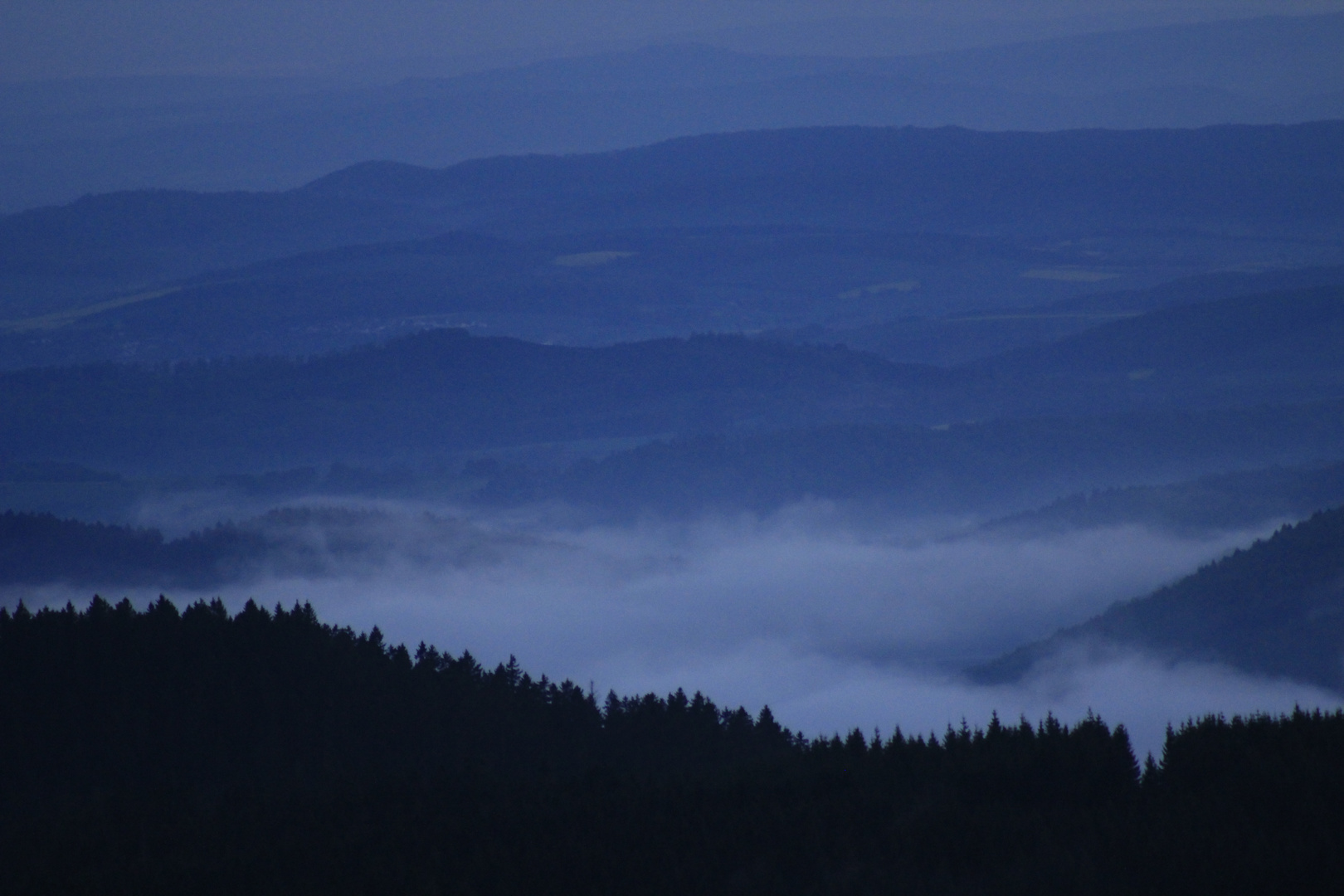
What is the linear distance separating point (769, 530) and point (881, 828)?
144 meters

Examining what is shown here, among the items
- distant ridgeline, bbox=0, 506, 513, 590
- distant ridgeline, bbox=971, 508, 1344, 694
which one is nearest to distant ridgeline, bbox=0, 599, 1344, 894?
distant ridgeline, bbox=971, 508, 1344, 694

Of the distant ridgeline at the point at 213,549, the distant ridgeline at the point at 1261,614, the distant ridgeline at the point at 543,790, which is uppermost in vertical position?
the distant ridgeline at the point at 213,549

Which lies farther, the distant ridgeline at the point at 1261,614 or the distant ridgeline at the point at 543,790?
the distant ridgeline at the point at 1261,614

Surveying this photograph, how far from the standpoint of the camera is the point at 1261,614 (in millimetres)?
56688

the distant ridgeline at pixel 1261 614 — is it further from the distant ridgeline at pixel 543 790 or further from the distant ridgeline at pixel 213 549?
the distant ridgeline at pixel 213 549

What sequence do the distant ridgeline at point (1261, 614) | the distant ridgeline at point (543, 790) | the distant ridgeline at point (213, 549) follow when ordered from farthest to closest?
the distant ridgeline at point (213, 549)
the distant ridgeline at point (1261, 614)
the distant ridgeline at point (543, 790)

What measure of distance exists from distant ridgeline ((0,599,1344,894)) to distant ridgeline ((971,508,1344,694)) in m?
29.5

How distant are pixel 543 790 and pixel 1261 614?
136 feet

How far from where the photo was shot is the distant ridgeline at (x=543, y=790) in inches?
698

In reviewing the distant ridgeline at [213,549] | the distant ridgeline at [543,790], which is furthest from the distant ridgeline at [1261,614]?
the distant ridgeline at [213,549]

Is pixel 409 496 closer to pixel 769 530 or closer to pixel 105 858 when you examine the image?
pixel 769 530

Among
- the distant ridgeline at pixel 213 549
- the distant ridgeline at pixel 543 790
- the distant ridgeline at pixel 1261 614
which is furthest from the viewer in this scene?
the distant ridgeline at pixel 213 549

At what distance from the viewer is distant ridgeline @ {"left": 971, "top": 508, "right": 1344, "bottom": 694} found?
5272 centimetres

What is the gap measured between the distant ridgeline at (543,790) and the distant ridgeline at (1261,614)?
1160 inches
